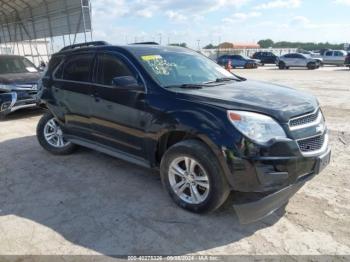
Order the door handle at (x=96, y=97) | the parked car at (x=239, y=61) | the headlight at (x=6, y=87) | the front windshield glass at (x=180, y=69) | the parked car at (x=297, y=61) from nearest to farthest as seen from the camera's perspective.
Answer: the front windshield glass at (x=180, y=69), the door handle at (x=96, y=97), the headlight at (x=6, y=87), the parked car at (x=297, y=61), the parked car at (x=239, y=61)

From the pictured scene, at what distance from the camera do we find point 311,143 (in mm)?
3438

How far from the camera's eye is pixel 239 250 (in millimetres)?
3098

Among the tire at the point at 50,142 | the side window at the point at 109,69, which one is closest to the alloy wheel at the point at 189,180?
the side window at the point at 109,69

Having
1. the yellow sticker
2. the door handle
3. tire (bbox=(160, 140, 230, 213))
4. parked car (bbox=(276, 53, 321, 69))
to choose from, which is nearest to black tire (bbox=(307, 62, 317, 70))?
parked car (bbox=(276, 53, 321, 69))

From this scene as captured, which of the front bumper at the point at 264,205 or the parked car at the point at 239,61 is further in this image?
the parked car at the point at 239,61

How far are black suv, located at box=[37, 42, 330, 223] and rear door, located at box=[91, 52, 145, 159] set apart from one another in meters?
0.01

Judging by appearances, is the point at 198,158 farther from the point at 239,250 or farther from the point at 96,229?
the point at 96,229

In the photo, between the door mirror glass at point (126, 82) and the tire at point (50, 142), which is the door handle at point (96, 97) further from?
the tire at point (50, 142)

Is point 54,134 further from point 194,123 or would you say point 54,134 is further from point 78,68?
point 194,123

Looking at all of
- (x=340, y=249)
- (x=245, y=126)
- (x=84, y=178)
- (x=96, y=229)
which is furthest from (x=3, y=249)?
(x=340, y=249)

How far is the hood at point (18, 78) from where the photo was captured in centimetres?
892

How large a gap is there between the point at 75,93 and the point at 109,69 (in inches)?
31.9

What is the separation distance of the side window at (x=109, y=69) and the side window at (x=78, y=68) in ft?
0.86

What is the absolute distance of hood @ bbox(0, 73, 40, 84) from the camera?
29.3 ft
